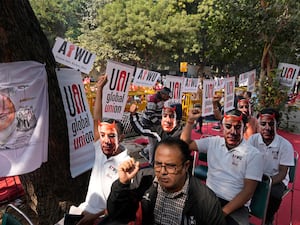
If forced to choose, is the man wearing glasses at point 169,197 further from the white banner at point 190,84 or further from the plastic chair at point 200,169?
the white banner at point 190,84

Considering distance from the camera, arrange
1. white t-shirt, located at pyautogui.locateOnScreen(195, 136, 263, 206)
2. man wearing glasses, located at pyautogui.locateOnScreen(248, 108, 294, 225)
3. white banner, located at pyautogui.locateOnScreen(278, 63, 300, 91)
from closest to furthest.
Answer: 1. white t-shirt, located at pyautogui.locateOnScreen(195, 136, 263, 206)
2. man wearing glasses, located at pyautogui.locateOnScreen(248, 108, 294, 225)
3. white banner, located at pyautogui.locateOnScreen(278, 63, 300, 91)

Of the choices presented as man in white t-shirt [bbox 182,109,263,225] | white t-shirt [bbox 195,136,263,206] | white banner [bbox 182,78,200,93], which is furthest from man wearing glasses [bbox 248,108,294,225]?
white banner [bbox 182,78,200,93]

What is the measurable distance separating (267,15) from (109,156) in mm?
8533

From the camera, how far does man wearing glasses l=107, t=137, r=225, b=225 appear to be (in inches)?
90.9

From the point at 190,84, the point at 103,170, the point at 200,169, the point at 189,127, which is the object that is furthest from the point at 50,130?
the point at 190,84

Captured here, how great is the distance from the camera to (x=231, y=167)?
3217 millimetres

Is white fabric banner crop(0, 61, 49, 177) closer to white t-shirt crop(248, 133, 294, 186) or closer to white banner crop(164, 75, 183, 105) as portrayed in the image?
white t-shirt crop(248, 133, 294, 186)

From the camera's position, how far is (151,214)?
2.42m

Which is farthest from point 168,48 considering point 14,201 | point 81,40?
point 14,201

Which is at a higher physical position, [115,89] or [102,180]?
[115,89]

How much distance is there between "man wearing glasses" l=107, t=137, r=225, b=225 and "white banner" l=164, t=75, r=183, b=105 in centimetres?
436

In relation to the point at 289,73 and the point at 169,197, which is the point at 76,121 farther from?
the point at 289,73

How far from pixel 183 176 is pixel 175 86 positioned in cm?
452

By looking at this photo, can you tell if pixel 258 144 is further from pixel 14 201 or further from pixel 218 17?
pixel 218 17
